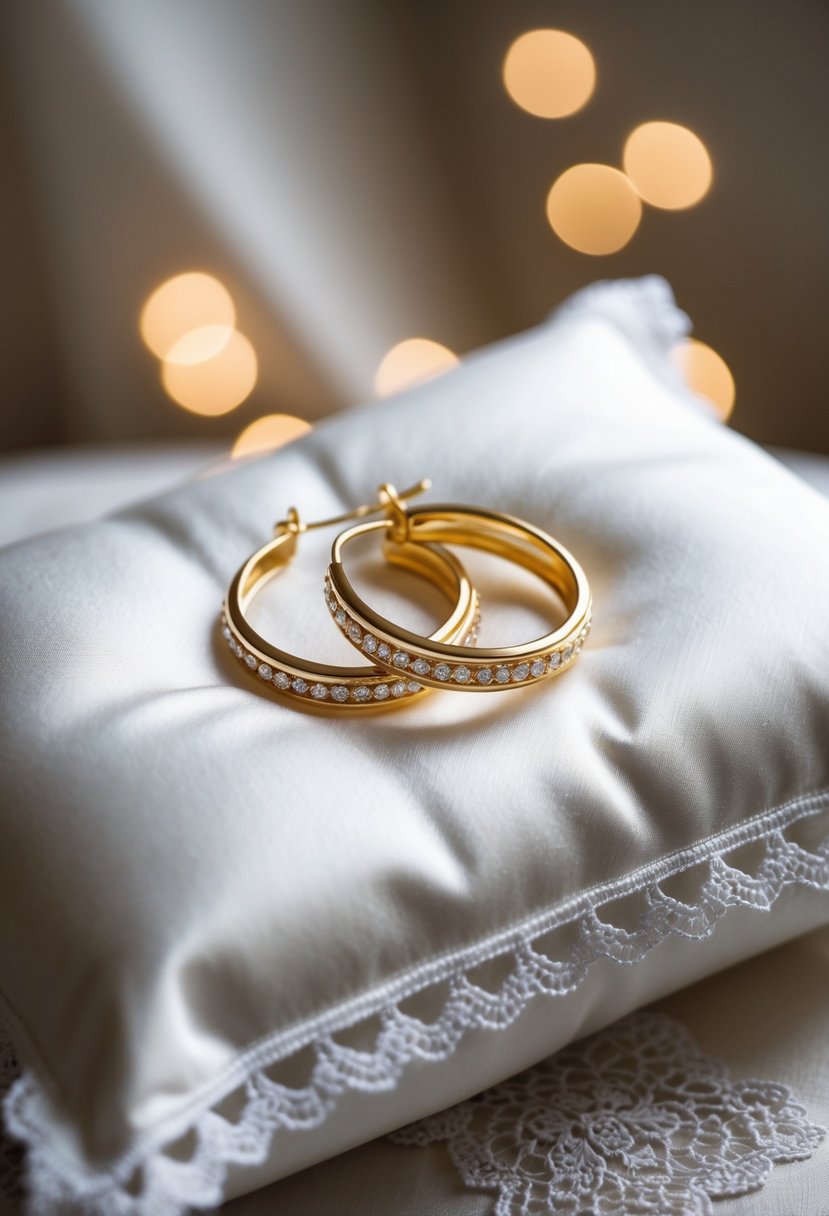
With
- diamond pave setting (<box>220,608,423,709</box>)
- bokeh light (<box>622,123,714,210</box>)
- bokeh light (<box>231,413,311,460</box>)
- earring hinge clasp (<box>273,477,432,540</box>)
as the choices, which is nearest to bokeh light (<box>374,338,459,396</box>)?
bokeh light (<box>231,413,311,460</box>)

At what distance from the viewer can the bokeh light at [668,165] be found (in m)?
1.25

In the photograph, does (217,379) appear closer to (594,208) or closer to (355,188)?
(355,188)

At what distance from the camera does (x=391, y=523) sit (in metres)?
0.83

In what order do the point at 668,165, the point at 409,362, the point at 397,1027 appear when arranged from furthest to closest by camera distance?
the point at 409,362 → the point at 668,165 → the point at 397,1027

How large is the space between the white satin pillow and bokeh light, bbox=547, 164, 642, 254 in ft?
2.02

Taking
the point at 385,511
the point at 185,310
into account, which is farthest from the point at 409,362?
the point at 385,511

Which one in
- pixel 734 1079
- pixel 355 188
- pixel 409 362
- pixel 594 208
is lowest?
pixel 734 1079

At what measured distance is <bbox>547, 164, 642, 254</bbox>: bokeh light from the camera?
1328mm

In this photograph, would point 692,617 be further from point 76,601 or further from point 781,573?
point 76,601

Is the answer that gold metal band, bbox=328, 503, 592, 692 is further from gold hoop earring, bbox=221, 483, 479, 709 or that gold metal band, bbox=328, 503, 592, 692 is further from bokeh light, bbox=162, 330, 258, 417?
bokeh light, bbox=162, 330, 258, 417

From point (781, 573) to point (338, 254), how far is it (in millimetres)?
885

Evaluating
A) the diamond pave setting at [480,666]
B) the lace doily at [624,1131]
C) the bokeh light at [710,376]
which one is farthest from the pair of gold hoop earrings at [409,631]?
the bokeh light at [710,376]

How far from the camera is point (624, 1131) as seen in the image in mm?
669

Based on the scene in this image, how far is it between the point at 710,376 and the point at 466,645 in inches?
30.3
